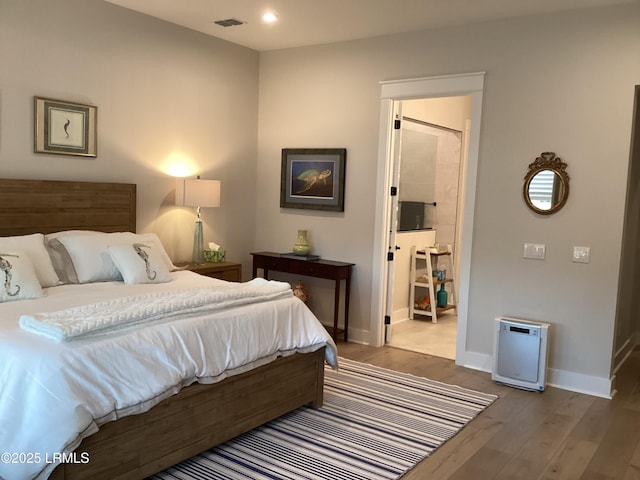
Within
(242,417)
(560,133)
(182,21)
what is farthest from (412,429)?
(182,21)

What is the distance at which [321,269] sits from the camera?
17.3 feet

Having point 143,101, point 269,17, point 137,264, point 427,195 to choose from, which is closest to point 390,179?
point 427,195

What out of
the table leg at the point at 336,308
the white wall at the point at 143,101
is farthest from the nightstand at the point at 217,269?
the table leg at the point at 336,308

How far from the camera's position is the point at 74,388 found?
7.63 ft

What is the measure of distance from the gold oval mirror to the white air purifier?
888 mm

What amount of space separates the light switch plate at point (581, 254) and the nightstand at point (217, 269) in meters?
2.85

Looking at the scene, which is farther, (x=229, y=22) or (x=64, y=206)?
(x=229, y=22)

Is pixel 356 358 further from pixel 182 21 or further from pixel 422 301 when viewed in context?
pixel 182 21

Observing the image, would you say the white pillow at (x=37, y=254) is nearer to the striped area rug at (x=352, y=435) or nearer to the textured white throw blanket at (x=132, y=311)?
the textured white throw blanket at (x=132, y=311)

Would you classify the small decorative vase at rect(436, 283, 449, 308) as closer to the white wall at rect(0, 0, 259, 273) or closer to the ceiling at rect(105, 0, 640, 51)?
the white wall at rect(0, 0, 259, 273)

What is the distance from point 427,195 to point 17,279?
4630 mm

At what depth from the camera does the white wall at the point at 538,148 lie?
161 inches

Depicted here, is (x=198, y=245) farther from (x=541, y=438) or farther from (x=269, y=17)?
(x=541, y=438)

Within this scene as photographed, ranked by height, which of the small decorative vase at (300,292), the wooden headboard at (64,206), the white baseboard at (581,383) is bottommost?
the white baseboard at (581,383)
